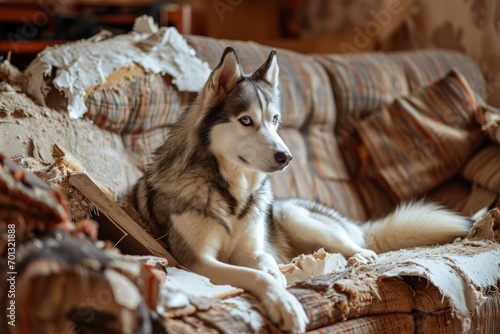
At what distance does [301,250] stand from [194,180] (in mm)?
690

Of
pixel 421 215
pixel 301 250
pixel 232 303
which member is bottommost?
pixel 301 250

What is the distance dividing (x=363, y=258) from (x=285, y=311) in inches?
30.0

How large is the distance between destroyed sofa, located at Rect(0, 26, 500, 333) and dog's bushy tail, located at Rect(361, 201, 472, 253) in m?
0.10

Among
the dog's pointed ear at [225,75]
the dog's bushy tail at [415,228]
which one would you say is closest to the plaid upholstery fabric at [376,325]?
the dog's bushy tail at [415,228]

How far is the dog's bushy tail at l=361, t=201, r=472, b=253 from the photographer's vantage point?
7.95 feet

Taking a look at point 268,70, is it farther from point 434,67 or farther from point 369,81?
point 434,67

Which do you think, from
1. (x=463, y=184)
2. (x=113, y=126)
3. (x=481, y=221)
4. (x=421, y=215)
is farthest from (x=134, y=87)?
(x=463, y=184)

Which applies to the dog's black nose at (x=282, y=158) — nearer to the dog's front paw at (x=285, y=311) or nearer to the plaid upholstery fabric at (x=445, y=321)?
the dog's front paw at (x=285, y=311)

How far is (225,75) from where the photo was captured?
1.96m

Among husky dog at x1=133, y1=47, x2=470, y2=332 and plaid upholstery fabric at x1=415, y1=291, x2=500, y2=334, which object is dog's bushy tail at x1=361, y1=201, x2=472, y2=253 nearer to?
husky dog at x1=133, y1=47, x2=470, y2=332

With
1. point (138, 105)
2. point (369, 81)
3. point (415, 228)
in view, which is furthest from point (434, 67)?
point (138, 105)

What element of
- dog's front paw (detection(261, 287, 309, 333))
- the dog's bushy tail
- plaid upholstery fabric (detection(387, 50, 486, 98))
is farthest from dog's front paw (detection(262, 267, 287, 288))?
plaid upholstery fabric (detection(387, 50, 486, 98))

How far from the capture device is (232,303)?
1569mm

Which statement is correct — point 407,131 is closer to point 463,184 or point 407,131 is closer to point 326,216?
point 463,184
